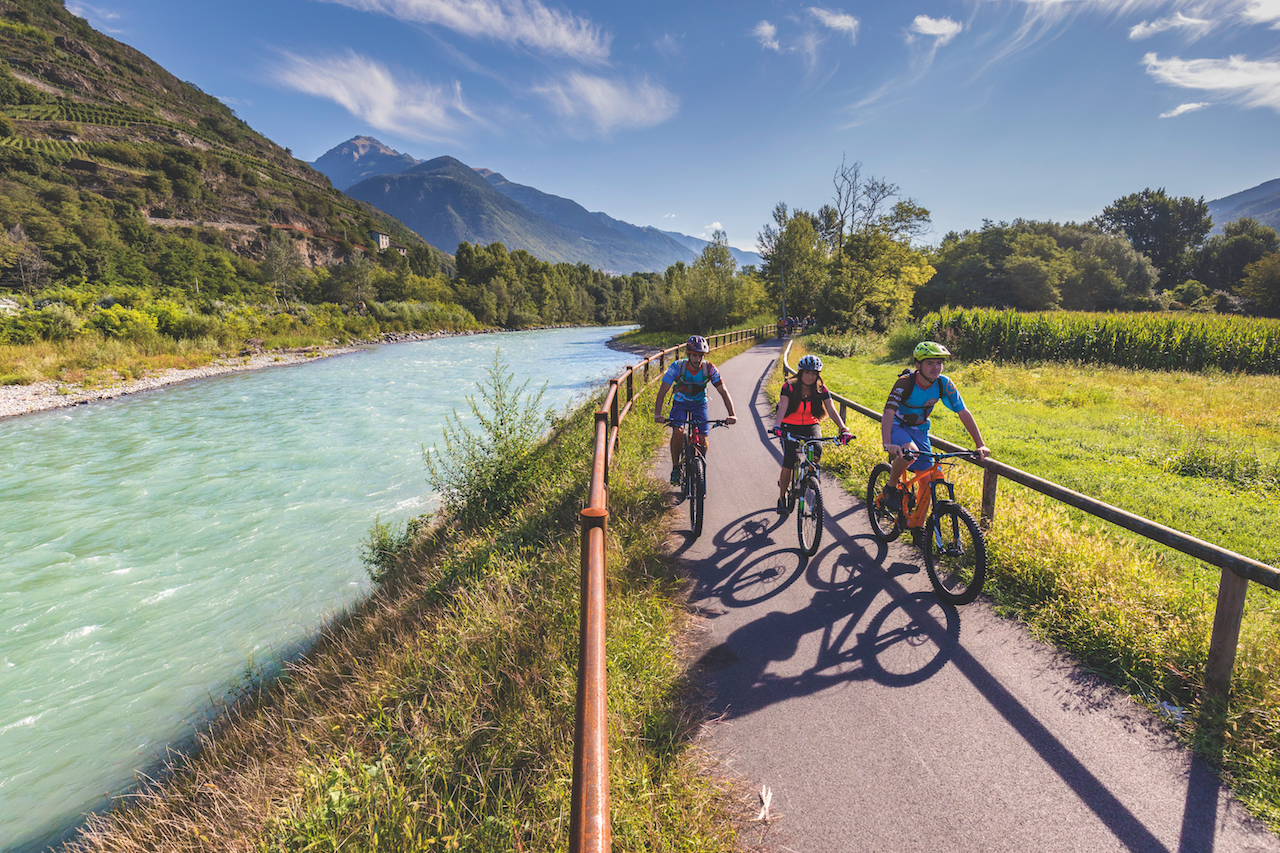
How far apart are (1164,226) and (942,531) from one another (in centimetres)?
11408

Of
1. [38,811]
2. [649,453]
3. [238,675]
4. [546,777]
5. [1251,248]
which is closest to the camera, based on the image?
[546,777]

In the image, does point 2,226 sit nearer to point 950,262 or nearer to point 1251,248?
point 950,262

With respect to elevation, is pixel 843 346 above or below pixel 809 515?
above

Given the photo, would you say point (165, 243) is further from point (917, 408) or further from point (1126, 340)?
point (1126, 340)

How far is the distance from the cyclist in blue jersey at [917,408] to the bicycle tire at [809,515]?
0.80 meters

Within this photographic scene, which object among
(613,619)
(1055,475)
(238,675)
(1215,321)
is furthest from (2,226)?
(1215,321)

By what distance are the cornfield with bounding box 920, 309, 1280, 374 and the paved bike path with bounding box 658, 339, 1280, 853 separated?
873 inches

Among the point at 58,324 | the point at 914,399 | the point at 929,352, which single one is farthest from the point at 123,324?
the point at 929,352

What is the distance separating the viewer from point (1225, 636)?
3031 mm

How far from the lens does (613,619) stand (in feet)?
12.8

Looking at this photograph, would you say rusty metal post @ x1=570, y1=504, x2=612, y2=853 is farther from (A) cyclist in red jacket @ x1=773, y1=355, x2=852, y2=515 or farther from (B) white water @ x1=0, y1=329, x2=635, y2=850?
(B) white water @ x1=0, y1=329, x2=635, y2=850

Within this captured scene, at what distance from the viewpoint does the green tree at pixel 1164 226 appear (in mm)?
76625

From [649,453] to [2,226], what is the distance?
7354cm

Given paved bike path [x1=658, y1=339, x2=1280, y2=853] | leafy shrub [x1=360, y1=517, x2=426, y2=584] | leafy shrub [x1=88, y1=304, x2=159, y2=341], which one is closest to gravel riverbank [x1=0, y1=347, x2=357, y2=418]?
leafy shrub [x1=88, y1=304, x2=159, y2=341]
